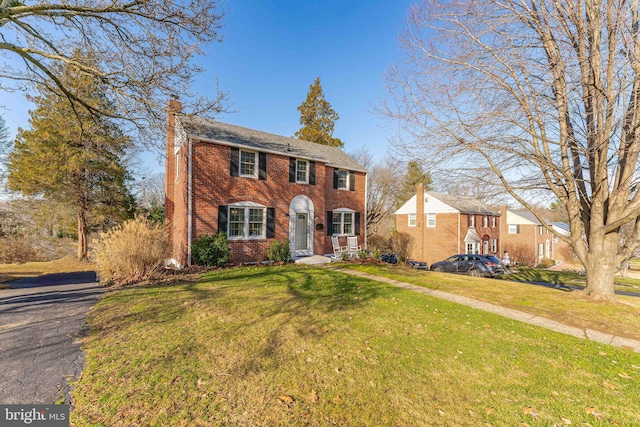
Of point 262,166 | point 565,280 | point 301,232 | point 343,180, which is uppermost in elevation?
point 262,166

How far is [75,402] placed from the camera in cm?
274

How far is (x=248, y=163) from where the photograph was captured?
13141mm

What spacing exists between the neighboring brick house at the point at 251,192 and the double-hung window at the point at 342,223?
0.06 m

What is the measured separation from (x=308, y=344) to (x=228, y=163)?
33.7 ft

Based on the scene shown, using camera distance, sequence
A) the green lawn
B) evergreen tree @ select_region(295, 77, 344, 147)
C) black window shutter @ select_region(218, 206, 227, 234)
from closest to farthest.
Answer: black window shutter @ select_region(218, 206, 227, 234)
the green lawn
evergreen tree @ select_region(295, 77, 344, 147)

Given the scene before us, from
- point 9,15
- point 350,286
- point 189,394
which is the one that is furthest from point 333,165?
point 189,394

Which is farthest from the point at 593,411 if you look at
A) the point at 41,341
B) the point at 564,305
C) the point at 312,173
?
the point at 312,173

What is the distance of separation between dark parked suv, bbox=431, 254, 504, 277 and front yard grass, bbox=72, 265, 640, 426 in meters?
12.4

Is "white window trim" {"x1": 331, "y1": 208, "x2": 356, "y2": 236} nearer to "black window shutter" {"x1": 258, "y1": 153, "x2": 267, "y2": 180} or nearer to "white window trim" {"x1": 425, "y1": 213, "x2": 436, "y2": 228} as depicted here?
"black window shutter" {"x1": 258, "y1": 153, "x2": 267, "y2": 180}

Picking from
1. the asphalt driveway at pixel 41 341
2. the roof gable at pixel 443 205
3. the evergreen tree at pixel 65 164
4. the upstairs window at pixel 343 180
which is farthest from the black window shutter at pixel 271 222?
the roof gable at pixel 443 205

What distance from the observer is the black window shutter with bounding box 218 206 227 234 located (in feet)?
39.5

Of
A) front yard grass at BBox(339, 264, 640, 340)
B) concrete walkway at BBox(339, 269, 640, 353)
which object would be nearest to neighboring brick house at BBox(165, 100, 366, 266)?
front yard grass at BBox(339, 264, 640, 340)

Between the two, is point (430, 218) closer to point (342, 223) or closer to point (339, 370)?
point (342, 223)

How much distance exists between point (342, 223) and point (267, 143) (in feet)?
21.1
